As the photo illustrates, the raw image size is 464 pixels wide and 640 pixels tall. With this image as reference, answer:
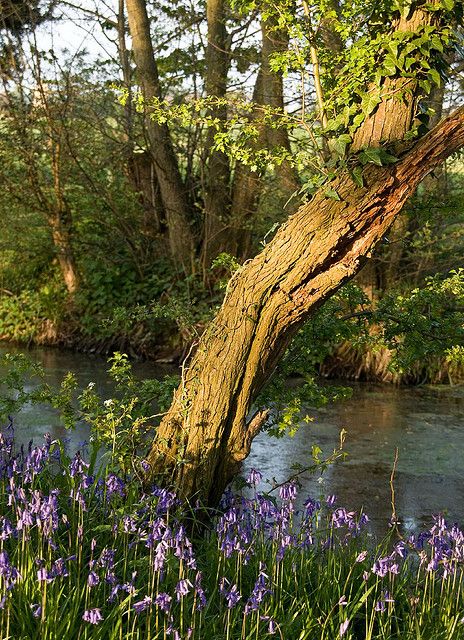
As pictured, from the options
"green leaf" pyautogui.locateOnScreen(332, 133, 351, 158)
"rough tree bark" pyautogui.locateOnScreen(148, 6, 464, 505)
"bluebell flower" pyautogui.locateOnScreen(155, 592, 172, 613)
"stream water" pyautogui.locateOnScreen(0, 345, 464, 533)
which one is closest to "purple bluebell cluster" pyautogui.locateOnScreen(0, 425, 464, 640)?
"bluebell flower" pyautogui.locateOnScreen(155, 592, 172, 613)

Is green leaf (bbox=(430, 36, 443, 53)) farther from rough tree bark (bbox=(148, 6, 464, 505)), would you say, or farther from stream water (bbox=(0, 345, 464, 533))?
stream water (bbox=(0, 345, 464, 533))

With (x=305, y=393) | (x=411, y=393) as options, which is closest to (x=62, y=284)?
(x=411, y=393)

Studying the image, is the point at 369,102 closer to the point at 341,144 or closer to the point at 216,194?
the point at 341,144

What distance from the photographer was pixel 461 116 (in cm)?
331

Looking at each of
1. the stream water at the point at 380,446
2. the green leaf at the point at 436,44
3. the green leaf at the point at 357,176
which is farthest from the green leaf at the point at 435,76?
the stream water at the point at 380,446

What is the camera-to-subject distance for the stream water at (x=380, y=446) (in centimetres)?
557

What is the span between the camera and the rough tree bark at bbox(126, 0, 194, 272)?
1044 cm

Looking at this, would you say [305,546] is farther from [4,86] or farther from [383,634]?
[4,86]

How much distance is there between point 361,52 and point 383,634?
8.16 ft

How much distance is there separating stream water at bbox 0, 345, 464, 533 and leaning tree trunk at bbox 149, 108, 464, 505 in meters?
1.23

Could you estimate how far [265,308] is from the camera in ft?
12.4

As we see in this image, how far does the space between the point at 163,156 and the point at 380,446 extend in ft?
18.0

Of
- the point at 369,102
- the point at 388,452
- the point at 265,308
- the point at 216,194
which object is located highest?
the point at 216,194

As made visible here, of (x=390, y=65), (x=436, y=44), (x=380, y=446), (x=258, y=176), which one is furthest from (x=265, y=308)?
(x=258, y=176)
